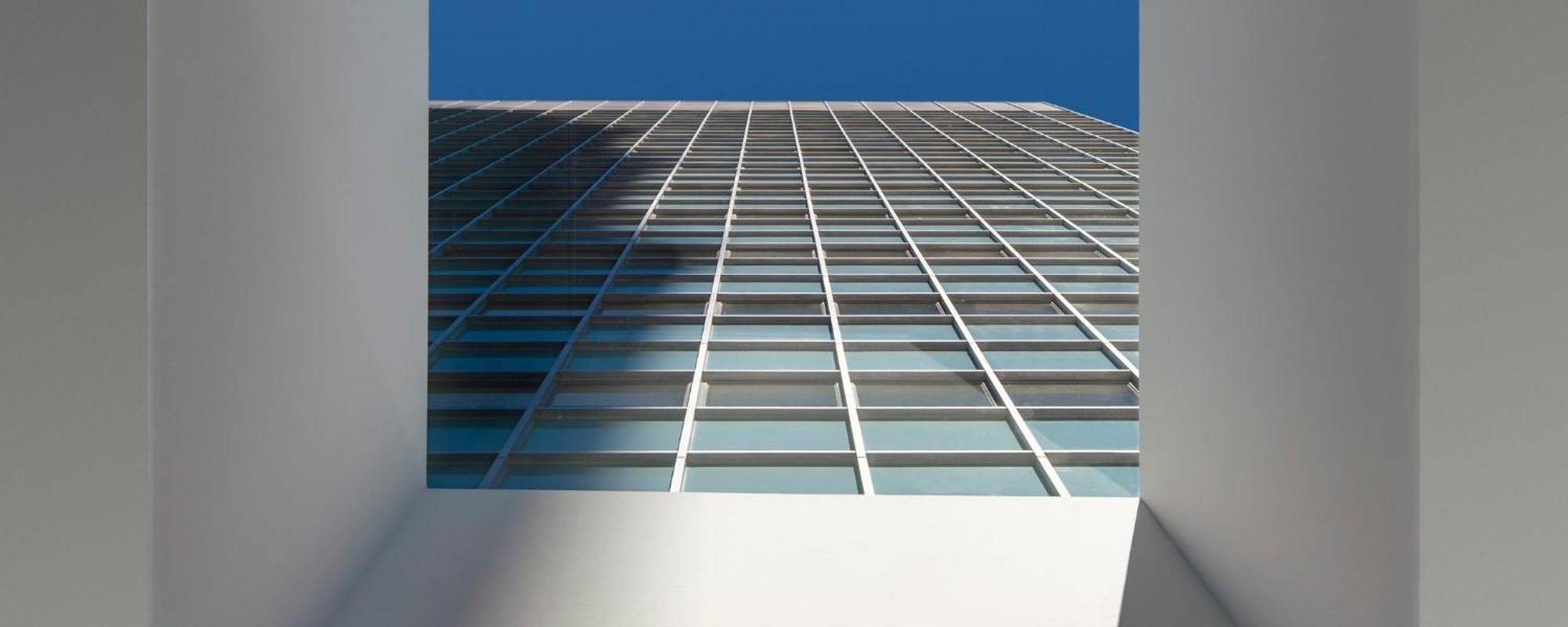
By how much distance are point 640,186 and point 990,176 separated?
286 inches

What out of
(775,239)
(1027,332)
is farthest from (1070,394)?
(775,239)

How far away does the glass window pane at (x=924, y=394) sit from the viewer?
880 centimetres

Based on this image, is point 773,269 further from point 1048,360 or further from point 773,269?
point 1048,360

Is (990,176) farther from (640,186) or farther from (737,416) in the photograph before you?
(737,416)

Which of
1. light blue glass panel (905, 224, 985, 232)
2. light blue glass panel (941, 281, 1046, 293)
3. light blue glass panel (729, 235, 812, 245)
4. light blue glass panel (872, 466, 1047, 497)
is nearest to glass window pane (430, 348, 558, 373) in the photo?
light blue glass panel (872, 466, 1047, 497)

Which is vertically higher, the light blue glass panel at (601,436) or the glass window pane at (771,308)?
the glass window pane at (771,308)

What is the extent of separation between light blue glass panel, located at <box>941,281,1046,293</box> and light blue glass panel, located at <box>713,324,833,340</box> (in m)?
2.64

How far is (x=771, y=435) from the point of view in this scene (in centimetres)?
762

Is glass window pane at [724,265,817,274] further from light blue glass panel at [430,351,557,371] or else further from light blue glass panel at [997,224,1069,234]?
light blue glass panel at [997,224,1069,234]
